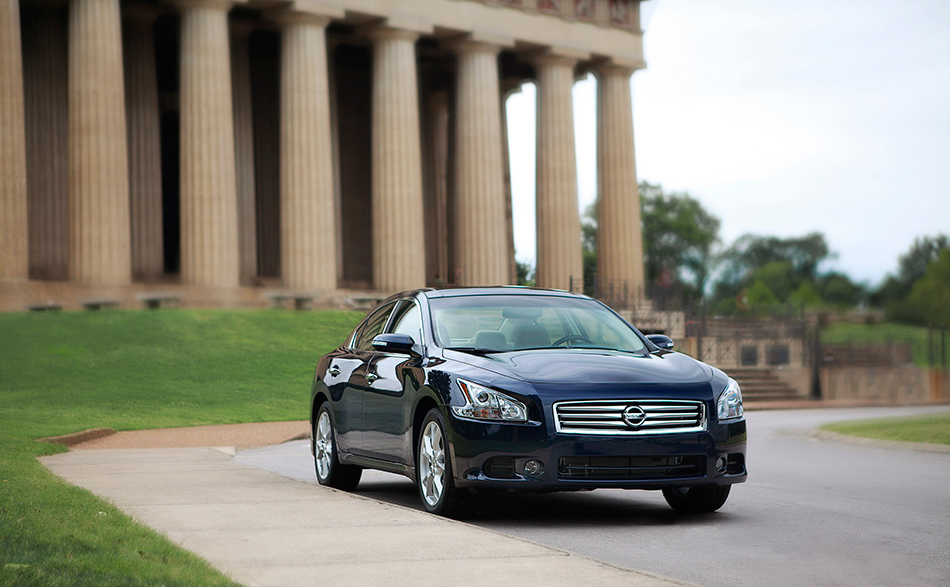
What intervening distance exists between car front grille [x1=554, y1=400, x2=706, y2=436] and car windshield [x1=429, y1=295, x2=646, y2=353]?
110 cm

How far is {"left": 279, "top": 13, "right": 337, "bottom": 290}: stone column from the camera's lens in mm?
40656

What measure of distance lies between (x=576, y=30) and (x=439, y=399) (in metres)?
42.0

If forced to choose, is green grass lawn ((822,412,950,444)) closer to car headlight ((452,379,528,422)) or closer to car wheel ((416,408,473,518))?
car wheel ((416,408,473,518))

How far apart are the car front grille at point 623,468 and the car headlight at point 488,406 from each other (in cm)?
44

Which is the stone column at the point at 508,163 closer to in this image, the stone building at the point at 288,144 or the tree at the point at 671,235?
the stone building at the point at 288,144

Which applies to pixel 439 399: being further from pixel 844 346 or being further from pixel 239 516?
pixel 844 346

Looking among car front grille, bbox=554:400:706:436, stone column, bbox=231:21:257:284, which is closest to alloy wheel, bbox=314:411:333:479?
car front grille, bbox=554:400:706:436

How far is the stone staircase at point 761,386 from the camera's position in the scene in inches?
1399

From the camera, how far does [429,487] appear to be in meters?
8.98

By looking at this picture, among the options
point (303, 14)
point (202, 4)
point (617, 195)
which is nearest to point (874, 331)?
point (617, 195)

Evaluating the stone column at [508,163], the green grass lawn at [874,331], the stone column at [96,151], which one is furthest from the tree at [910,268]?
the stone column at [96,151]

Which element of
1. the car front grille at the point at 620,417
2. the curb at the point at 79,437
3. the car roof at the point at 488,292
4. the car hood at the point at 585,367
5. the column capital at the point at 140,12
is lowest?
the curb at the point at 79,437

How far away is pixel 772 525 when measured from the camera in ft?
28.8

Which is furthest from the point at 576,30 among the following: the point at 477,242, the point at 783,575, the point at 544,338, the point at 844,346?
the point at 783,575
